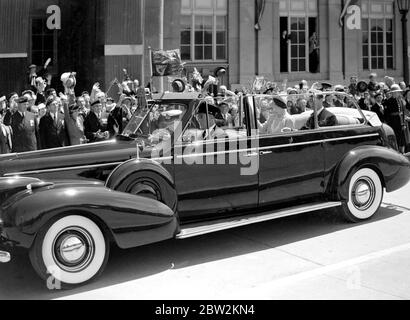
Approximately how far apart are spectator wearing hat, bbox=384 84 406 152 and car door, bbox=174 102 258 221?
645 cm

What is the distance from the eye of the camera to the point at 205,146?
6.14 metres

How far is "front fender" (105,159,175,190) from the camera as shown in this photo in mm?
5516

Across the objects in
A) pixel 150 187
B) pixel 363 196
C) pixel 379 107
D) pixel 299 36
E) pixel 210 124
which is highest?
pixel 299 36

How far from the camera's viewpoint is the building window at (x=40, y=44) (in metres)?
19.0

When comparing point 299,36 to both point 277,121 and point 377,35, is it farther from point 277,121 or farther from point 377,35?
point 277,121

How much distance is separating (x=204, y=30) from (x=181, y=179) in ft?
46.0

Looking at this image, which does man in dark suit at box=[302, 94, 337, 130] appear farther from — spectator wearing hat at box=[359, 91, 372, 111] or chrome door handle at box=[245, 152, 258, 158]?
spectator wearing hat at box=[359, 91, 372, 111]

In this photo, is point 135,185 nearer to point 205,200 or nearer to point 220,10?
point 205,200

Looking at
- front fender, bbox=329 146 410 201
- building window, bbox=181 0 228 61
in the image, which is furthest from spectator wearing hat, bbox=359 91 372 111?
building window, bbox=181 0 228 61

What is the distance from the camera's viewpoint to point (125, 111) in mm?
9375

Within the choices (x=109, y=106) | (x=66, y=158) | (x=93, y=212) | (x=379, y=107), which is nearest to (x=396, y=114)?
(x=379, y=107)

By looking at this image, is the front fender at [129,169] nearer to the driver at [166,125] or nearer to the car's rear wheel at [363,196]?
the driver at [166,125]
